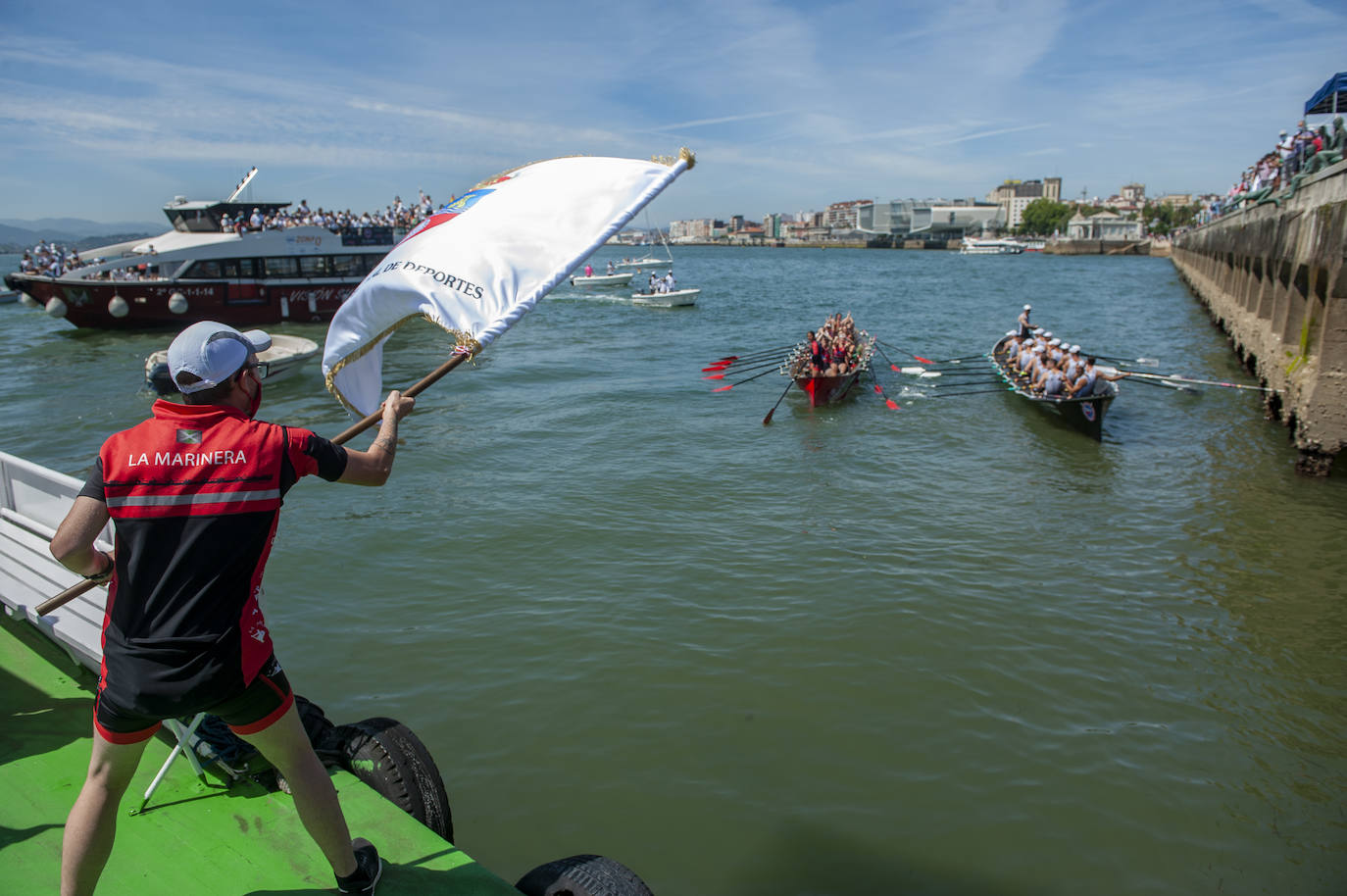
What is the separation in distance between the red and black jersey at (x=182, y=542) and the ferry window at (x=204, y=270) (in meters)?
34.0

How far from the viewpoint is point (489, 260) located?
4117mm

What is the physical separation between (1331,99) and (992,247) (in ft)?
420

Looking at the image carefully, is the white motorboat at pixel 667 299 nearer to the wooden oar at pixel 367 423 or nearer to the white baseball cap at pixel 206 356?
the wooden oar at pixel 367 423

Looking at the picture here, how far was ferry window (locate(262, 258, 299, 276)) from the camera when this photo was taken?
108 feet

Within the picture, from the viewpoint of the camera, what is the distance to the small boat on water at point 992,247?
463ft

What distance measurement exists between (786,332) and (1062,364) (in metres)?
18.9

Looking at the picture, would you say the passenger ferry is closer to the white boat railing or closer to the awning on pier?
the white boat railing

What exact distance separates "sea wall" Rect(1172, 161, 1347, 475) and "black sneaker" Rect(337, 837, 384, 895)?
1419cm

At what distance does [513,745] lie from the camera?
6590mm

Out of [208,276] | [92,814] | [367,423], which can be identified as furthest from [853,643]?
[208,276]

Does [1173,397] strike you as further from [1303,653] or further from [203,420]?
[203,420]

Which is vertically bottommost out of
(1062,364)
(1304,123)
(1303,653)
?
(1303,653)

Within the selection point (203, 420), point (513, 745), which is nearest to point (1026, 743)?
point (513, 745)

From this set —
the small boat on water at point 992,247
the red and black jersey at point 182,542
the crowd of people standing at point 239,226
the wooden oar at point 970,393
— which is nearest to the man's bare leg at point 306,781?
the red and black jersey at point 182,542
